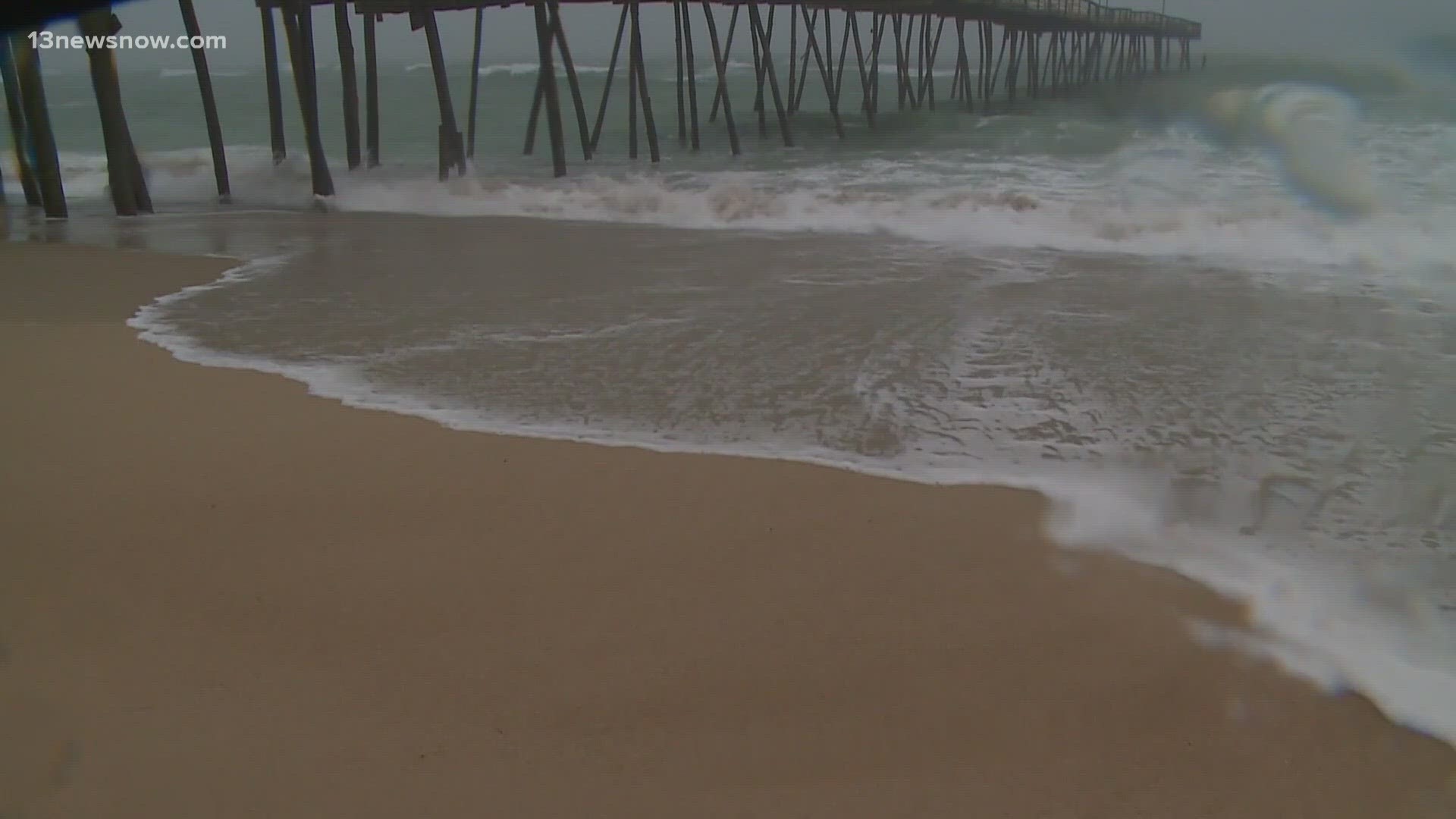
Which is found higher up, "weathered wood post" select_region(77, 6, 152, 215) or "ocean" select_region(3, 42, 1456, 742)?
"weathered wood post" select_region(77, 6, 152, 215)

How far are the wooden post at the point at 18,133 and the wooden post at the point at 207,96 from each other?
1448 millimetres

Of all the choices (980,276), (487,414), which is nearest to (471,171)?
(980,276)

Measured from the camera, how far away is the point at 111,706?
196 centimetres

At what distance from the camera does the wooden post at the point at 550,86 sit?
11.9 meters

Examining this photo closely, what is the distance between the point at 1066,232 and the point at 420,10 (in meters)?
7.71

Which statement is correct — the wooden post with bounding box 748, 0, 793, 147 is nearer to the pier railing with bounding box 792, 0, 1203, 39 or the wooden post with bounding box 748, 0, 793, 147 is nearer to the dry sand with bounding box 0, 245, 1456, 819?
the pier railing with bounding box 792, 0, 1203, 39

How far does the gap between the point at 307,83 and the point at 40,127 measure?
8.80 feet

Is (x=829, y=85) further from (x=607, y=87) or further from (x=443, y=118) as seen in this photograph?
(x=443, y=118)

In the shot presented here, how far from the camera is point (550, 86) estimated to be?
1223 cm

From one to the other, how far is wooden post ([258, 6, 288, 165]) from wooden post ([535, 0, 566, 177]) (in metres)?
2.76

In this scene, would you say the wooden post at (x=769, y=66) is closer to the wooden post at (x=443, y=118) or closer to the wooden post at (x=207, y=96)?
the wooden post at (x=443, y=118)

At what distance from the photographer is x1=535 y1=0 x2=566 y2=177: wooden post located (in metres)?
11.9

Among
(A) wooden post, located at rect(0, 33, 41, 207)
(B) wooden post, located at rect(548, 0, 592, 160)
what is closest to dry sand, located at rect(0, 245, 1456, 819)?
(A) wooden post, located at rect(0, 33, 41, 207)

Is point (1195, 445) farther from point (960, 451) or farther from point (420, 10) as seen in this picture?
point (420, 10)
